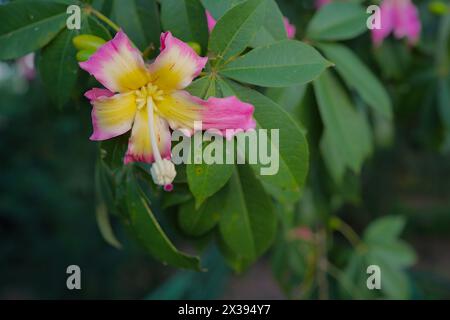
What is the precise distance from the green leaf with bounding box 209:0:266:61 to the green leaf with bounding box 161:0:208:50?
4cm

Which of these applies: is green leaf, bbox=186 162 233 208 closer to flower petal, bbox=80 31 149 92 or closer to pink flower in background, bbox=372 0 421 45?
flower petal, bbox=80 31 149 92

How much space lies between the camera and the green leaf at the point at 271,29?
21.0 inches

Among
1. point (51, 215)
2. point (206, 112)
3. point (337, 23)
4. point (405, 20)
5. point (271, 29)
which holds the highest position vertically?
point (51, 215)

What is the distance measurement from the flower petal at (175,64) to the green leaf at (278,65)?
0.16 ft

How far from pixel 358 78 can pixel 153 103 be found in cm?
37

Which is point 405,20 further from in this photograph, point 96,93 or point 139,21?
point 96,93

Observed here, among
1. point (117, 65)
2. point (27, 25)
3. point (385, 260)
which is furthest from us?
point (385, 260)

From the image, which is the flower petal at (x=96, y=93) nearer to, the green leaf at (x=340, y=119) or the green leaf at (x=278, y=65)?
the green leaf at (x=278, y=65)

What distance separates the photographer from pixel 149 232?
0.57m

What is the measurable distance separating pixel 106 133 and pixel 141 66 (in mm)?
66

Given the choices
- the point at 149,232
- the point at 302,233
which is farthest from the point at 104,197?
the point at 302,233

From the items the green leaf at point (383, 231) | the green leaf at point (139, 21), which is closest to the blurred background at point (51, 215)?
the green leaf at point (383, 231)
